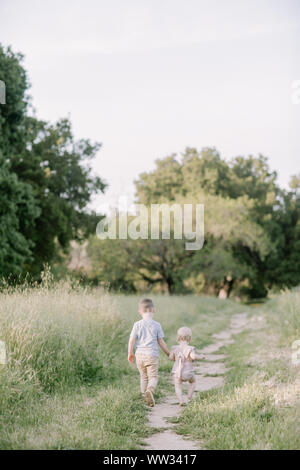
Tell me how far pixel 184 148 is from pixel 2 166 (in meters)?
34.1

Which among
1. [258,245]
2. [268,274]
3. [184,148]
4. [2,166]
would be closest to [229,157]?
[184,148]

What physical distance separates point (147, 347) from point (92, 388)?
3.96 ft

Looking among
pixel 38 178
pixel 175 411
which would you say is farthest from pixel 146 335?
pixel 38 178

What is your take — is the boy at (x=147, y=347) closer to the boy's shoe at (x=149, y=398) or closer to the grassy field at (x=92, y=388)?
the boy's shoe at (x=149, y=398)

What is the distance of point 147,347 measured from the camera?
6.36m

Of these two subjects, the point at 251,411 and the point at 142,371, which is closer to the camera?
the point at 251,411

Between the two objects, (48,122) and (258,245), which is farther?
(258,245)

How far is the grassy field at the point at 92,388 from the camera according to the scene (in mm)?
4461

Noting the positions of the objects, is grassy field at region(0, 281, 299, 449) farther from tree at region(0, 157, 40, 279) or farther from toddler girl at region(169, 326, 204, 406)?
tree at region(0, 157, 40, 279)

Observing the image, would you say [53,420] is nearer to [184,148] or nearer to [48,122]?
[48,122]

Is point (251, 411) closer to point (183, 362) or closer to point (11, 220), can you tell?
point (183, 362)

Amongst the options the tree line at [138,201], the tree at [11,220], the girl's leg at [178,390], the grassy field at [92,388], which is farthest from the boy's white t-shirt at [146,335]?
the tree at [11,220]

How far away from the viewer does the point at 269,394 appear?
577 centimetres

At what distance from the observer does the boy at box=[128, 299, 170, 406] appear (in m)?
6.30
